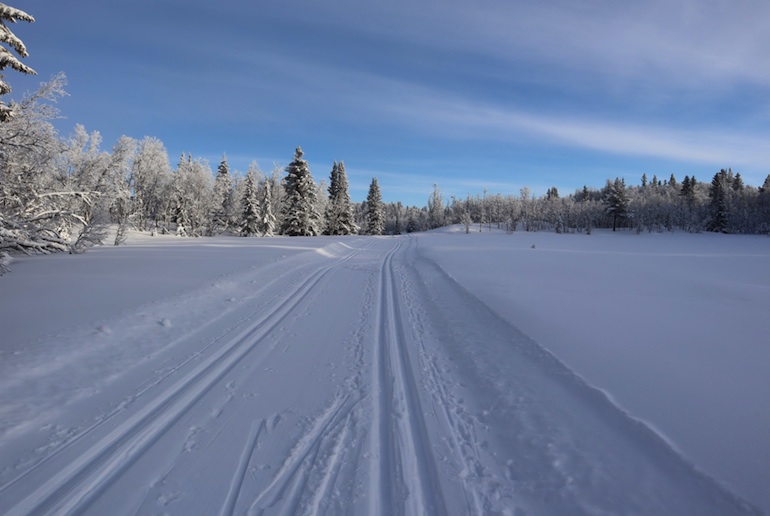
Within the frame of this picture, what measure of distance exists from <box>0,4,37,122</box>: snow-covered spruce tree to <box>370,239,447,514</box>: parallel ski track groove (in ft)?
38.2

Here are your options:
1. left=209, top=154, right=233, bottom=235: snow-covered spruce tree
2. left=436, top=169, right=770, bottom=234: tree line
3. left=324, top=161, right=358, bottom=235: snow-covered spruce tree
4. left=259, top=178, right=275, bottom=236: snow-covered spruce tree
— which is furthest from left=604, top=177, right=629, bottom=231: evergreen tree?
left=209, top=154, right=233, bottom=235: snow-covered spruce tree

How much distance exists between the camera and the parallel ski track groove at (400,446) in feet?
8.86

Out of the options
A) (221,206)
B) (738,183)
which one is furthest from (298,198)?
(738,183)

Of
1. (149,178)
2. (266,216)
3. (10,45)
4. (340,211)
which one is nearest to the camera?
(10,45)

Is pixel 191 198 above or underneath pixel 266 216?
above

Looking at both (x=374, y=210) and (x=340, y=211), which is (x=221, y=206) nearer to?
(x=340, y=211)

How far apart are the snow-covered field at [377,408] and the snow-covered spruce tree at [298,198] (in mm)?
33360

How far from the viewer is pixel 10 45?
357 inches

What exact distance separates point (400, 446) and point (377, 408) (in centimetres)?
68

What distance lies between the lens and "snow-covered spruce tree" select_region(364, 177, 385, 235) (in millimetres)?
61688

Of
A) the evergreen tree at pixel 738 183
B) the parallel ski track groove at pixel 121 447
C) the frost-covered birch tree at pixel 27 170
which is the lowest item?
the parallel ski track groove at pixel 121 447

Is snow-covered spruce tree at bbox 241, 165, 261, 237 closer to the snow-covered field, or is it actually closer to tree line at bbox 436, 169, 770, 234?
the snow-covered field

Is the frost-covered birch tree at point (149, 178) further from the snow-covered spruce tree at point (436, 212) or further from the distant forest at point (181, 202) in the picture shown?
the snow-covered spruce tree at point (436, 212)

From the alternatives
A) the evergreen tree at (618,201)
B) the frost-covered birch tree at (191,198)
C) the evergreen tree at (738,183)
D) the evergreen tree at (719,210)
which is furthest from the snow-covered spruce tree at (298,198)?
the evergreen tree at (738,183)
